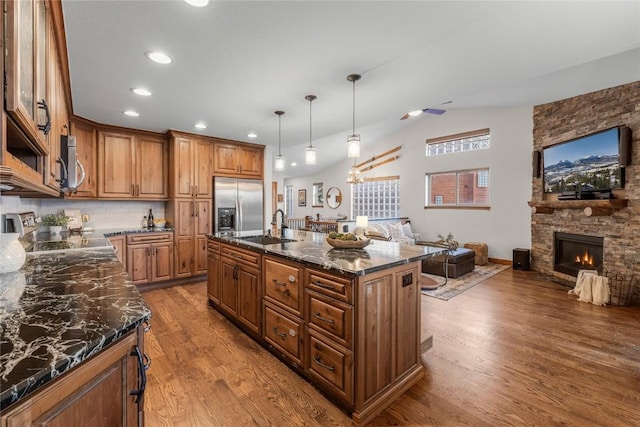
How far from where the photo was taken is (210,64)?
2.38m

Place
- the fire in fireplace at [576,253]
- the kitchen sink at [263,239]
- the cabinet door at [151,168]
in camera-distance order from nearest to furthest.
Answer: the kitchen sink at [263,239], the fire in fireplace at [576,253], the cabinet door at [151,168]

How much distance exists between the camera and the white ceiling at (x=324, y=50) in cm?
175

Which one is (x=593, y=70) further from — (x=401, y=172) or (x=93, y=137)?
(x=93, y=137)

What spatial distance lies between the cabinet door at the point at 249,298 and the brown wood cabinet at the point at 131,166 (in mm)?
2721

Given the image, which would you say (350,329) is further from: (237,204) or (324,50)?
(237,204)

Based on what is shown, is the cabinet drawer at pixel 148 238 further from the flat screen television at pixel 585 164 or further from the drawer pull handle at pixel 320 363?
the flat screen television at pixel 585 164

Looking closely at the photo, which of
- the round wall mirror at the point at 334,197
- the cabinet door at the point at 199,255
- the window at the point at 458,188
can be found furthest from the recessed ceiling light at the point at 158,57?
the round wall mirror at the point at 334,197

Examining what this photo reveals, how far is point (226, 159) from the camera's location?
5.11 m

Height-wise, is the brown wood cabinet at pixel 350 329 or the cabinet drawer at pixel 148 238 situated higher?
the cabinet drawer at pixel 148 238

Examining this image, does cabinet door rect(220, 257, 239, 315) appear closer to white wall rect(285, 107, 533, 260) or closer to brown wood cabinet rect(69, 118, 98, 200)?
brown wood cabinet rect(69, 118, 98, 200)

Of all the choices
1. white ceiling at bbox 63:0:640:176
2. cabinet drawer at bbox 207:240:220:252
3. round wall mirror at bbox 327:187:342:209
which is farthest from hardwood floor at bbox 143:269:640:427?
round wall mirror at bbox 327:187:342:209

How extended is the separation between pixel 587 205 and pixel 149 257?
6.55 meters

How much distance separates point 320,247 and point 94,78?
256 cm

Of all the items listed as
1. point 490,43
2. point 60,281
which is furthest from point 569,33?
point 60,281
